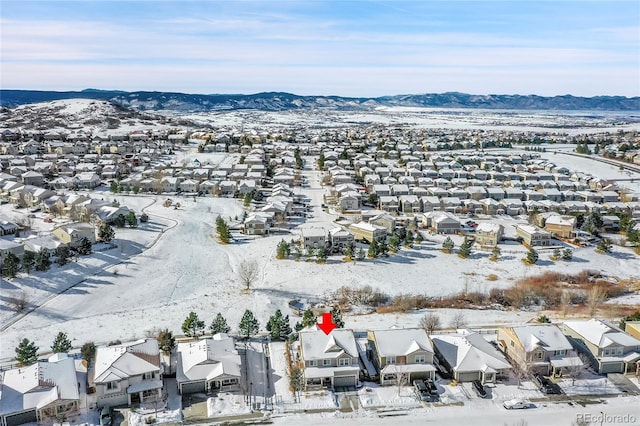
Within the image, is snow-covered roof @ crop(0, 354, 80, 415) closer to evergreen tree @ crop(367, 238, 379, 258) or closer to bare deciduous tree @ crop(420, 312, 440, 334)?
bare deciduous tree @ crop(420, 312, 440, 334)

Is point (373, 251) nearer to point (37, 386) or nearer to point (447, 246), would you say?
point (447, 246)

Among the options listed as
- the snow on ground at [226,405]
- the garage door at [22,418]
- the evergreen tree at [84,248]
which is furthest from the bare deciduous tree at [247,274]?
the garage door at [22,418]

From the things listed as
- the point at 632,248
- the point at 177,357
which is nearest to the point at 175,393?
the point at 177,357

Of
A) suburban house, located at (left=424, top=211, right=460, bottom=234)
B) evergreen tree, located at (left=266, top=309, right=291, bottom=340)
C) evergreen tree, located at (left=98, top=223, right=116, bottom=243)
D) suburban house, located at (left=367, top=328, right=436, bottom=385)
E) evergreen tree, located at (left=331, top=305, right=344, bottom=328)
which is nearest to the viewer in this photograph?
suburban house, located at (left=367, top=328, right=436, bottom=385)

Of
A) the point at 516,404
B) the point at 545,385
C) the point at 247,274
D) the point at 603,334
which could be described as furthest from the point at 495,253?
the point at 516,404

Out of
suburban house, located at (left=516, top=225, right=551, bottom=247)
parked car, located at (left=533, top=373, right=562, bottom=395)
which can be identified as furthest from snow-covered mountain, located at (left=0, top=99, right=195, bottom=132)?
parked car, located at (left=533, top=373, right=562, bottom=395)

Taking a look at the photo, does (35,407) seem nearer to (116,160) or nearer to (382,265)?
(382,265)
